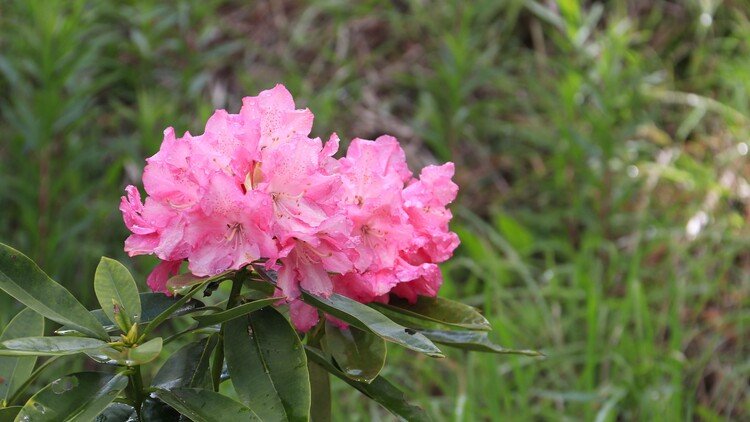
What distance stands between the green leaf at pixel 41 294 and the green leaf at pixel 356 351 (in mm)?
215

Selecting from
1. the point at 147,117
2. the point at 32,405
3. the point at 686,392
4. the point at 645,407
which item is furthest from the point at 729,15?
the point at 32,405

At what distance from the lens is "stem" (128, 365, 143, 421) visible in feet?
2.84

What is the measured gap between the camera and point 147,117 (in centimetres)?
275

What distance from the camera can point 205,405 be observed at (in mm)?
854

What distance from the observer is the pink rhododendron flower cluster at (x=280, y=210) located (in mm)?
829

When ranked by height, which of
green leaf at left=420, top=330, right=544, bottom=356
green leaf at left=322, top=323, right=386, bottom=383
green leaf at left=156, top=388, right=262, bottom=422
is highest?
green leaf at left=156, top=388, right=262, bottom=422

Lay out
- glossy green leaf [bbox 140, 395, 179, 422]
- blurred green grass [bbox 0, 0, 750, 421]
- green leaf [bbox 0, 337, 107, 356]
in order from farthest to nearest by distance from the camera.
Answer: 1. blurred green grass [bbox 0, 0, 750, 421]
2. glossy green leaf [bbox 140, 395, 179, 422]
3. green leaf [bbox 0, 337, 107, 356]

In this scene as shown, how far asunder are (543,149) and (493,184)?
0.22 m

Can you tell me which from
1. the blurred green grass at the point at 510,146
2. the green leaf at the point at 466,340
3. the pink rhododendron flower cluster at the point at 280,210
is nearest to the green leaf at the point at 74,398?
the pink rhododendron flower cluster at the point at 280,210

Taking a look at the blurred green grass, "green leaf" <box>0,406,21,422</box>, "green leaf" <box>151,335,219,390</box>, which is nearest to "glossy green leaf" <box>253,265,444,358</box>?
"green leaf" <box>151,335,219,390</box>

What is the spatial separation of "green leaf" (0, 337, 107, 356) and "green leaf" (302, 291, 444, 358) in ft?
0.64

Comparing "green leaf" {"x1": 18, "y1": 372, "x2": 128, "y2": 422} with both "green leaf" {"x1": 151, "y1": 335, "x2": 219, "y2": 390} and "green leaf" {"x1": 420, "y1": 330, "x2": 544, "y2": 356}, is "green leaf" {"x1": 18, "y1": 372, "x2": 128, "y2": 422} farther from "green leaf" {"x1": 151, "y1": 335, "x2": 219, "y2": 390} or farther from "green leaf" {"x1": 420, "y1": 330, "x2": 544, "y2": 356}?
"green leaf" {"x1": 420, "y1": 330, "x2": 544, "y2": 356}

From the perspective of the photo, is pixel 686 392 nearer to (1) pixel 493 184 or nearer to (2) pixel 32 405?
(1) pixel 493 184

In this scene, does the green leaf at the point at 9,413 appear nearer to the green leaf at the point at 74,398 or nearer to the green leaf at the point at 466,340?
the green leaf at the point at 74,398
